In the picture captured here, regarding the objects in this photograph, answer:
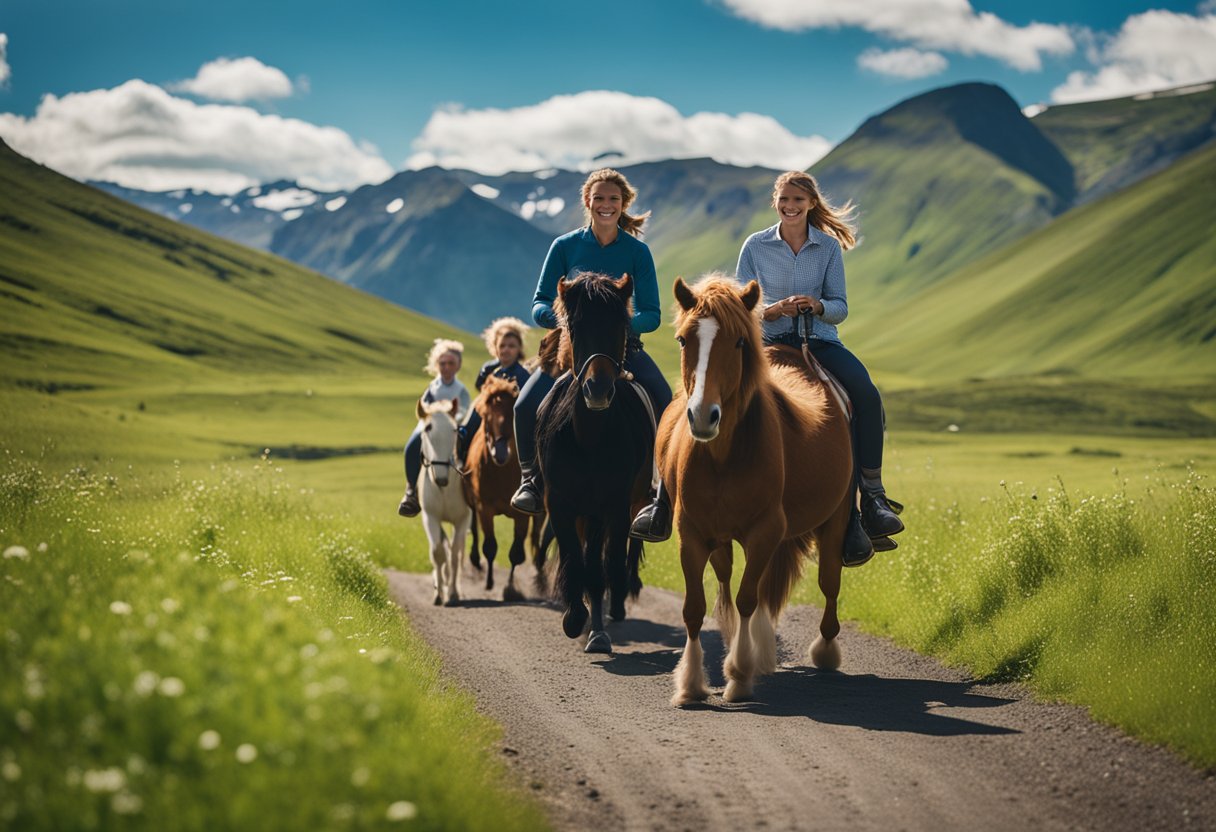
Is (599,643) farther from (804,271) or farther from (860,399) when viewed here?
(804,271)

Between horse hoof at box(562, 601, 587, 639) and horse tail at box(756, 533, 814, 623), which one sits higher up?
horse tail at box(756, 533, 814, 623)

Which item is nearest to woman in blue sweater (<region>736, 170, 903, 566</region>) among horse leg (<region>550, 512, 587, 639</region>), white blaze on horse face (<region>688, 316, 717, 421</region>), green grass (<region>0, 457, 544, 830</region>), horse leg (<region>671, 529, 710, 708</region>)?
horse leg (<region>671, 529, 710, 708</region>)

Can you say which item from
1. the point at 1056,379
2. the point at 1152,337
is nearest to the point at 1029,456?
the point at 1056,379

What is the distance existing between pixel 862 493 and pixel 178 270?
183388mm

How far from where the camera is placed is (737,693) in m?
9.49

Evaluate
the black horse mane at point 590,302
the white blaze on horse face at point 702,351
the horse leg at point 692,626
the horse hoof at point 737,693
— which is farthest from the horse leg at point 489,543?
the white blaze on horse face at point 702,351

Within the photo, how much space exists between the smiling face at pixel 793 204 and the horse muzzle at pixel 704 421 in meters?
3.27

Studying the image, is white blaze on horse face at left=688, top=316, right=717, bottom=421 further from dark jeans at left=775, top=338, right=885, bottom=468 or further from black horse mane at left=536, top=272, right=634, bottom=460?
dark jeans at left=775, top=338, right=885, bottom=468

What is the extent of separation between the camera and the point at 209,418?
311ft

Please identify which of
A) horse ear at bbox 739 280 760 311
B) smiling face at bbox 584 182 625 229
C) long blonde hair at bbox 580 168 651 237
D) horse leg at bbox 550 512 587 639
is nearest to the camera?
horse ear at bbox 739 280 760 311

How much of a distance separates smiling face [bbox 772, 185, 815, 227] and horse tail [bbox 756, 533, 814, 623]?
3.05 m

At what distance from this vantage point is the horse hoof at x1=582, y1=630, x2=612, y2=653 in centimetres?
1237

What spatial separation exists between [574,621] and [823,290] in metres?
4.27

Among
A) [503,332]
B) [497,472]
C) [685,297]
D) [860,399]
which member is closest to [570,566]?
[860,399]
